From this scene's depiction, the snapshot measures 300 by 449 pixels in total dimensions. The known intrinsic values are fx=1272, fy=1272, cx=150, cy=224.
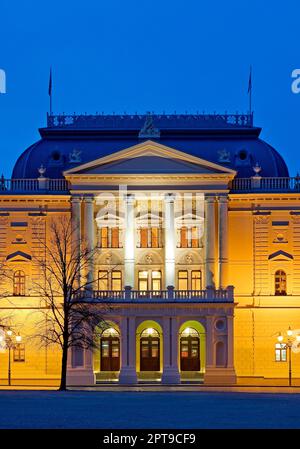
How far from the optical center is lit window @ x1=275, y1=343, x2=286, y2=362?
105 metres

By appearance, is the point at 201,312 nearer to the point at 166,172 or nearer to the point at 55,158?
the point at 166,172

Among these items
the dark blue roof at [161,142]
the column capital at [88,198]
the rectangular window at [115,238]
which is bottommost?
the rectangular window at [115,238]

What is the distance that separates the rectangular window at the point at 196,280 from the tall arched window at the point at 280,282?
6.47m

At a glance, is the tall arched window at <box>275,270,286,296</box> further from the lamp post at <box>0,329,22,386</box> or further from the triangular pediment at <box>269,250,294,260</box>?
the lamp post at <box>0,329,22,386</box>

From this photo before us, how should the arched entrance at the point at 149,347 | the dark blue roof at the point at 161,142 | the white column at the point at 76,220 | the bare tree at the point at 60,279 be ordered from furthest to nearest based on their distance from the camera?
the dark blue roof at the point at 161,142
the white column at the point at 76,220
the arched entrance at the point at 149,347
the bare tree at the point at 60,279

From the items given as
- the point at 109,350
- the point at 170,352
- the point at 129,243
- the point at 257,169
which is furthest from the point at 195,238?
the point at 109,350

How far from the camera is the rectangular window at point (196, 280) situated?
105 meters

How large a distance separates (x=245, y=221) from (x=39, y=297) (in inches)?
721

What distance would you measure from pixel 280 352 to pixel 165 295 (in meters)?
11.3

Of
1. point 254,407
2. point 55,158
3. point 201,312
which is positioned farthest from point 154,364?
point 254,407

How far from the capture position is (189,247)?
346ft

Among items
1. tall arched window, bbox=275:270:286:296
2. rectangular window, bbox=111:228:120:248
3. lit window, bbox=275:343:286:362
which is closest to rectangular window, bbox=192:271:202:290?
tall arched window, bbox=275:270:286:296

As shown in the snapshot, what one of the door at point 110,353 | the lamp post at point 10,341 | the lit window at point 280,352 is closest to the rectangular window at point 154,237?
the door at point 110,353

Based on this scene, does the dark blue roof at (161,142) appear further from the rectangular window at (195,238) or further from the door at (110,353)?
the door at (110,353)
